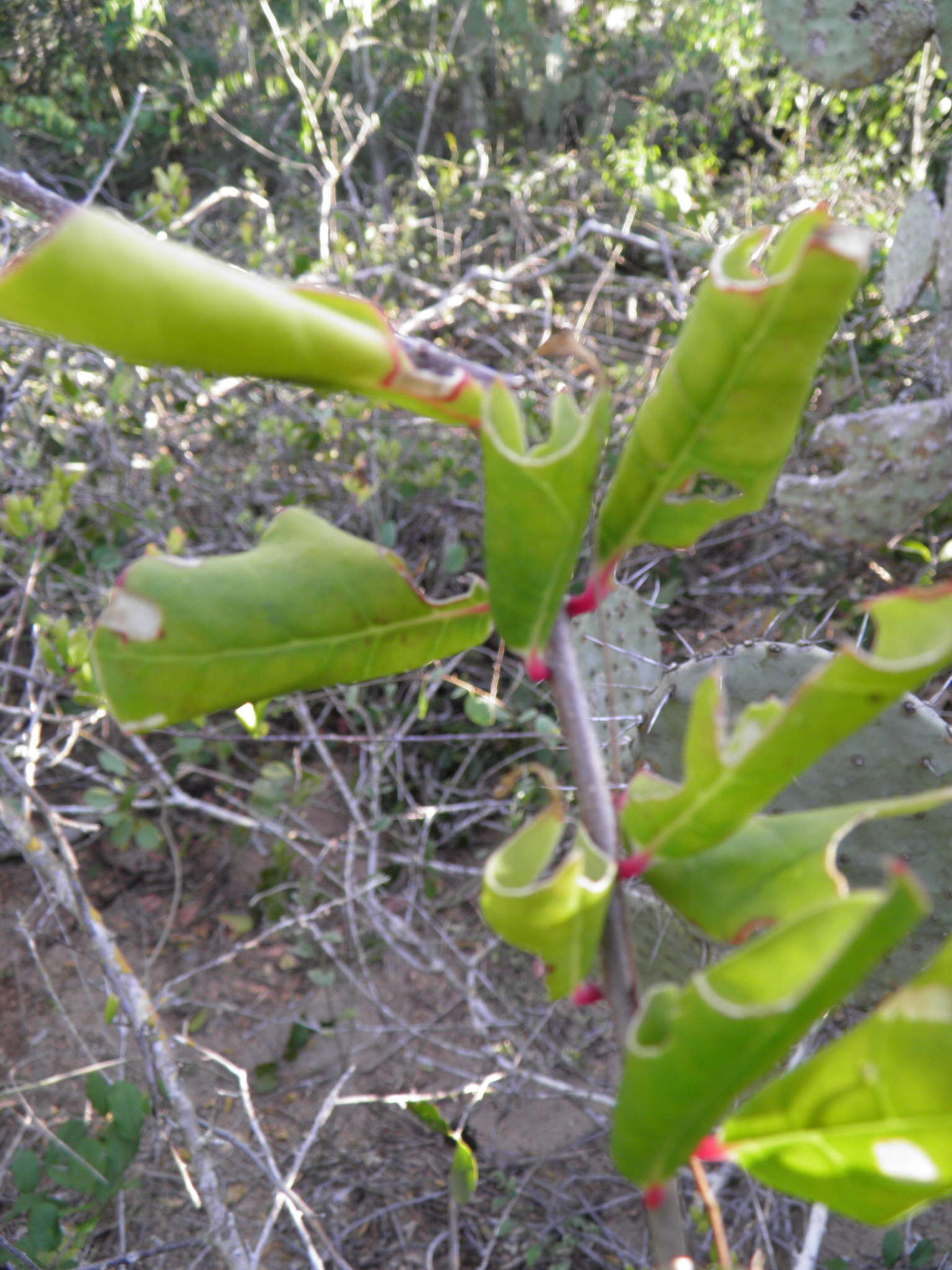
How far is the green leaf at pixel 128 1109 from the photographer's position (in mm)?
1385

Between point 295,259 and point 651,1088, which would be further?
point 295,259

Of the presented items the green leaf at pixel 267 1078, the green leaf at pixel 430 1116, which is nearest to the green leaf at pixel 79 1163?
the green leaf at pixel 267 1078

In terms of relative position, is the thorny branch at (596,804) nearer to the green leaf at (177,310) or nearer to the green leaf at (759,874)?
the green leaf at (759,874)

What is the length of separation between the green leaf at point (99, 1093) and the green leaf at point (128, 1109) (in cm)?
2

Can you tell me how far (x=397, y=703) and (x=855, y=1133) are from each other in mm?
2392

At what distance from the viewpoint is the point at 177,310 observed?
324 mm

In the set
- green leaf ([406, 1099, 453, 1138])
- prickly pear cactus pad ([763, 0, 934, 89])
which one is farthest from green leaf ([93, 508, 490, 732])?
prickly pear cactus pad ([763, 0, 934, 89])

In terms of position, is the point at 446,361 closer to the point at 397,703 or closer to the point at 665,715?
the point at 665,715

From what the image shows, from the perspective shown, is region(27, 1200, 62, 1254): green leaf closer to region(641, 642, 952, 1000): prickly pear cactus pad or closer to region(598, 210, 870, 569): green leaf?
region(641, 642, 952, 1000): prickly pear cactus pad

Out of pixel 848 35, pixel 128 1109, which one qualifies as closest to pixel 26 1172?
pixel 128 1109

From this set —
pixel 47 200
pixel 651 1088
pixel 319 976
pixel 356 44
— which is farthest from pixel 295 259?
pixel 651 1088

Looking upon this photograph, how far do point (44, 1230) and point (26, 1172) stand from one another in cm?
14

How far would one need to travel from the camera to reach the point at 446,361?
1.36ft

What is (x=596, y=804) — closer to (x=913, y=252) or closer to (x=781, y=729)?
(x=781, y=729)
